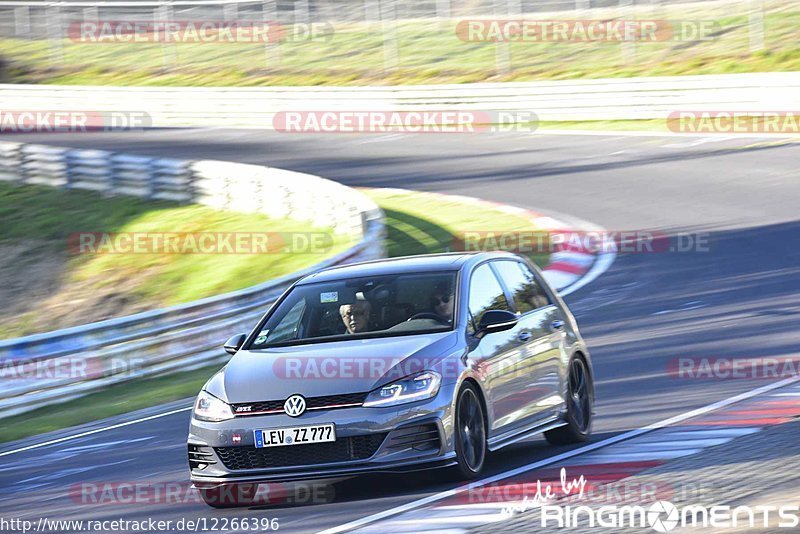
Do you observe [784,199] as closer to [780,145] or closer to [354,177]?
[780,145]

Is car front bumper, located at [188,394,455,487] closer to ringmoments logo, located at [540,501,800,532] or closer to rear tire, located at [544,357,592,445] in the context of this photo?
ringmoments logo, located at [540,501,800,532]

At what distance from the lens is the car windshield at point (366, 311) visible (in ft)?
28.8

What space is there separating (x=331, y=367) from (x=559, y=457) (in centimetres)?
171

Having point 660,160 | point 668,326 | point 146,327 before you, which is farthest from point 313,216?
point 668,326

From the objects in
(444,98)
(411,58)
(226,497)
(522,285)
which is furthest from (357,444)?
(411,58)

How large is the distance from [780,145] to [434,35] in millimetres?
15531

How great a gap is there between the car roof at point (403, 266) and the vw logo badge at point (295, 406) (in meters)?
1.42

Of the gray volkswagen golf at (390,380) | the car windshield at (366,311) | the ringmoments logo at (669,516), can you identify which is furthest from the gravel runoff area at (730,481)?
the car windshield at (366,311)

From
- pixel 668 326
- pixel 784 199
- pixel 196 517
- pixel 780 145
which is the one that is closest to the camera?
pixel 196 517

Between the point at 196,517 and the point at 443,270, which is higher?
the point at 443,270

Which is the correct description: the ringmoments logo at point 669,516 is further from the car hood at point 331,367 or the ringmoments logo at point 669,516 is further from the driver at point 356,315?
the driver at point 356,315

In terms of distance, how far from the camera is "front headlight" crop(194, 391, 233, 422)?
8.13 m

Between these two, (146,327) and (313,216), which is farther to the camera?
(313,216)

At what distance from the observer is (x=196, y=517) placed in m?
8.09
